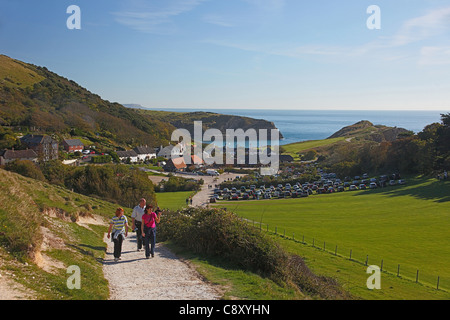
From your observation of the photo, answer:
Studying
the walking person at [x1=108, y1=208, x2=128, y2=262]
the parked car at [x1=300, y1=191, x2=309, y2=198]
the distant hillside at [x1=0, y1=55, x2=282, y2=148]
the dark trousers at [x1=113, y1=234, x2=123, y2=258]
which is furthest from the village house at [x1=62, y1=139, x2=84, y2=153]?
the dark trousers at [x1=113, y1=234, x2=123, y2=258]

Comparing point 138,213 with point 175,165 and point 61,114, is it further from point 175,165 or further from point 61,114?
point 61,114

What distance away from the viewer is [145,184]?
3681cm

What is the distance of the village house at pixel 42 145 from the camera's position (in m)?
65.8

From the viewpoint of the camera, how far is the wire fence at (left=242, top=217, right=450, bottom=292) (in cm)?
1689

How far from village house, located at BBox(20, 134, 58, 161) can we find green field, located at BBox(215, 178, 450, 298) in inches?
1690

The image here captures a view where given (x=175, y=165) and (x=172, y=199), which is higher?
(x=175, y=165)

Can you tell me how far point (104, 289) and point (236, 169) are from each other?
267 feet

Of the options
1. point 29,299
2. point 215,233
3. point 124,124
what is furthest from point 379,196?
point 124,124

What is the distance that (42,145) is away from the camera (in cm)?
6619

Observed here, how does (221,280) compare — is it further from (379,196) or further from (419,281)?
(379,196)

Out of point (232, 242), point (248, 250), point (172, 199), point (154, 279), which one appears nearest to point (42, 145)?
point (172, 199)

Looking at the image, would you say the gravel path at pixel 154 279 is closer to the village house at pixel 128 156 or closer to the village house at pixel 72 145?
the village house at pixel 72 145

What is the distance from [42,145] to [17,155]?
7.58 metres

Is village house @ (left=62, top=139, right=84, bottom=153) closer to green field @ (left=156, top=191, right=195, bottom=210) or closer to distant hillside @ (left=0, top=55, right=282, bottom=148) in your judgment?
distant hillside @ (left=0, top=55, right=282, bottom=148)
